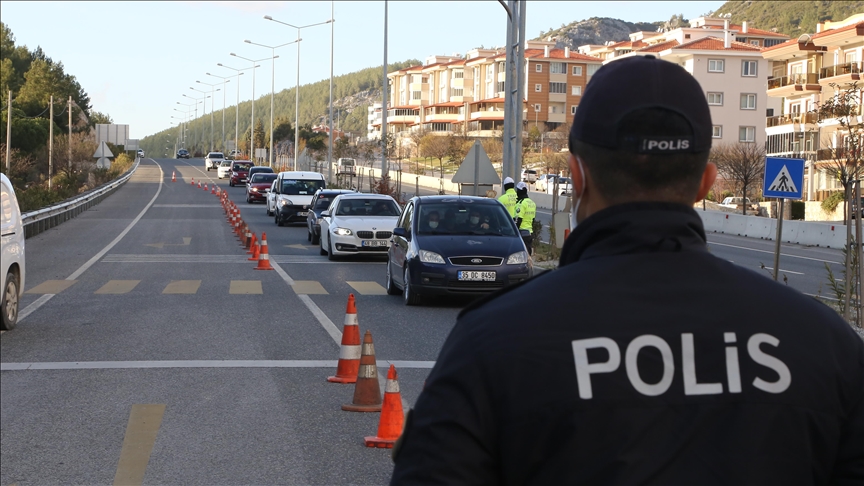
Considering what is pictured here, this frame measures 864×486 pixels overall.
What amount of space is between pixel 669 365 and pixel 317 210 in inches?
1145

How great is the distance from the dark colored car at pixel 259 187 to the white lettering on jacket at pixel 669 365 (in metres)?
52.5

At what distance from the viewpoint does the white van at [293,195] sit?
3722 cm

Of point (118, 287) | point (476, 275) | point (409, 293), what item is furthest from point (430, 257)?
point (118, 287)

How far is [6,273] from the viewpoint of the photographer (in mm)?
11633

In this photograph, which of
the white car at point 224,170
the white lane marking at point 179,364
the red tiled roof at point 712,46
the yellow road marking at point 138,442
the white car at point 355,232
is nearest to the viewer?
the yellow road marking at point 138,442

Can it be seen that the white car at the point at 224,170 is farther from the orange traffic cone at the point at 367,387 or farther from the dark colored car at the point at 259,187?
the orange traffic cone at the point at 367,387

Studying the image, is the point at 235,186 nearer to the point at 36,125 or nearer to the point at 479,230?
the point at 36,125

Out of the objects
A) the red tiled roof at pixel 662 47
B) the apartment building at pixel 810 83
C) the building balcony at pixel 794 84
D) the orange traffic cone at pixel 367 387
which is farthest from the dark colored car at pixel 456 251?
the red tiled roof at pixel 662 47

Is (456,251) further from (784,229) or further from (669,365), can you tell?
(784,229)

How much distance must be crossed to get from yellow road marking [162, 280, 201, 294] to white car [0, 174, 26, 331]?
4603mm

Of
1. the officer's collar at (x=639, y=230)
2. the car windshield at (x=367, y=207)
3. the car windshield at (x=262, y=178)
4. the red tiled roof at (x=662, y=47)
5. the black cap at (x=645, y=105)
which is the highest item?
the red tiled roof at (x=662, y=47)

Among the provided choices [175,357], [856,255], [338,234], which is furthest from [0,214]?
[338,234]

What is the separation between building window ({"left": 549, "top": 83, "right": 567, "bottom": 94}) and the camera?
138 metres

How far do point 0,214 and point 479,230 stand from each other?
726cm
